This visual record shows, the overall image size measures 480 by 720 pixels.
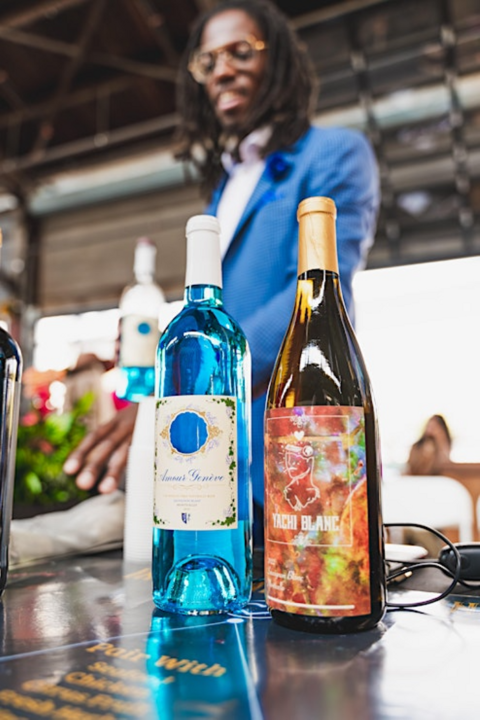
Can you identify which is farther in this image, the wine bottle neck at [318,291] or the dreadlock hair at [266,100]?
the dreadlock hair at [266,100]

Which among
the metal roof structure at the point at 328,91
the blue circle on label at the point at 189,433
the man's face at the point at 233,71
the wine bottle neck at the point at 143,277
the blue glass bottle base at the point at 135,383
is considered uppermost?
the metal roof structure at the point at 328,91

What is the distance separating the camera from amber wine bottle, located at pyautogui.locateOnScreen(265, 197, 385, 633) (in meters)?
0.37

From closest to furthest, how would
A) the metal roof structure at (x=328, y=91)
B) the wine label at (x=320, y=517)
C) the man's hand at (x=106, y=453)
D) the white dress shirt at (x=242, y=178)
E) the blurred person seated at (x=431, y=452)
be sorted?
the wine label at (x=320, y=517), the man's hand at (x=106, y=453), the white dress shirt at (x=242, y=178), the blurred person seated at (x=431, y=452), the metal roof structure at (x=328, y=91)

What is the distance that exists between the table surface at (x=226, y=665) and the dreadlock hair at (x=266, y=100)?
0.84 meters

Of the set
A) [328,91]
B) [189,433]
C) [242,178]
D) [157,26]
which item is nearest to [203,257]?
[189,433]

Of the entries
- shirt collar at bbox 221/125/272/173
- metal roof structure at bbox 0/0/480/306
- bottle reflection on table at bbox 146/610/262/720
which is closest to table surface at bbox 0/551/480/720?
bottle reflection on table at bbox 146/610/262/720

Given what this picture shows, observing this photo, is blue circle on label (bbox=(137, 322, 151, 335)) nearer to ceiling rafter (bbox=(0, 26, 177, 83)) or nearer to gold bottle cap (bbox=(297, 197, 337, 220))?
gold bottle cap (bbox=(297, 197, 337, 220))

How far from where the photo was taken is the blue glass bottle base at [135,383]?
2.52 feet

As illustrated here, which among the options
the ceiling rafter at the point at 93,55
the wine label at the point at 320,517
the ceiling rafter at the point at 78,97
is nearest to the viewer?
the wine label at the point at 320,517

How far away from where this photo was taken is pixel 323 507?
38 centimetres

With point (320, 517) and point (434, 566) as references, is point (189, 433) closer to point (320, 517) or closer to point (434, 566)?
point (320, 517)

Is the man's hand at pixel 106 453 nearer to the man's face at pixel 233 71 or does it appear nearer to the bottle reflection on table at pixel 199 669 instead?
the bottle reflection on table at pixel 199 669

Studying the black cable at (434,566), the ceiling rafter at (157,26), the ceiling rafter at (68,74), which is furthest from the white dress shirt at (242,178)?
the ceiling rafter at (68,74)

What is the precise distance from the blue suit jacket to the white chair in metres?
0.55
